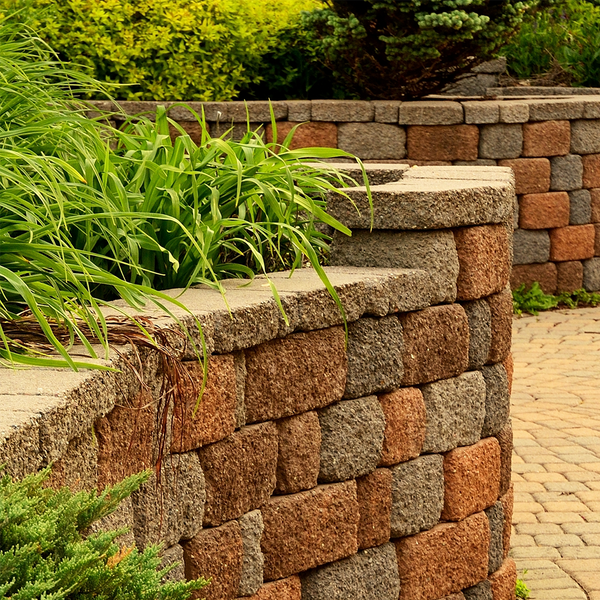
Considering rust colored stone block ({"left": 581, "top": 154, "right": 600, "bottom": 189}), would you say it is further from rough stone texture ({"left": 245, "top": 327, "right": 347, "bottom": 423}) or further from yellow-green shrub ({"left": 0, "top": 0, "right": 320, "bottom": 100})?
rough stone texture ({"left": 245, "top": 327, "right": 347, "bottom": 423})

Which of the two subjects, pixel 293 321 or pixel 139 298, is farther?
pixel 293 321

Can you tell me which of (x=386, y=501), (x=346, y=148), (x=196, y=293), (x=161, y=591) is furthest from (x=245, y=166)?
(x=346, y=148)

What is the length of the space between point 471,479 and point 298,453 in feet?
3.01

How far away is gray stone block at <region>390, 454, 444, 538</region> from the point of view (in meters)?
3.53

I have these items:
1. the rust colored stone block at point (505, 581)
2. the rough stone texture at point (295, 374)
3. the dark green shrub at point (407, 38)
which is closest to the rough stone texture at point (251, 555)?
the rough stone texture at point (295, 374)

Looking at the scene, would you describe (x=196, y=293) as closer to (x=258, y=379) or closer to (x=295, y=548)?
(x=258, y=379)

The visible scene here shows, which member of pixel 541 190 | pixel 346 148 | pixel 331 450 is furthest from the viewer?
pixel 541 190

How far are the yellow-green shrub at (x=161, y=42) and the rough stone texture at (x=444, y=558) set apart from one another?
5020 millimetres

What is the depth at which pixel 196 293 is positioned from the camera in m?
2.95

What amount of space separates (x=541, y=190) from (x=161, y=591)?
7754 millimetres

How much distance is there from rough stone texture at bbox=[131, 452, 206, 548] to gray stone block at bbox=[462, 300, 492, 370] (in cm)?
137

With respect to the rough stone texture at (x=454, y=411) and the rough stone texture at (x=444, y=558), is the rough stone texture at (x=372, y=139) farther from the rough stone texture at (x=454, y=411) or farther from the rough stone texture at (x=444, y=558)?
the rough stone texture at (x=444, y=558)

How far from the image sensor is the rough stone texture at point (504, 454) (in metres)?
4.03

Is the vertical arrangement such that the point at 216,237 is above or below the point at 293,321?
above
